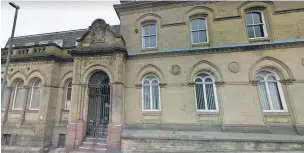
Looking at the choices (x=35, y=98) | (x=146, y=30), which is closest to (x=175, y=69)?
(x=146, y=30)

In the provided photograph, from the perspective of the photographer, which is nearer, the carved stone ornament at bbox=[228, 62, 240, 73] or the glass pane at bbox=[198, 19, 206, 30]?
the carved stone ornament at bbox=[228, 62, 240, 73]

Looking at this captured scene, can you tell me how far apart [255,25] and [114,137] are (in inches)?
429

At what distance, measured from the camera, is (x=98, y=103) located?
32.4 ft

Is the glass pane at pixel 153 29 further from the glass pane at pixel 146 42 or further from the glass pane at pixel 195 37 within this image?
the glass pane at pixel 195 37

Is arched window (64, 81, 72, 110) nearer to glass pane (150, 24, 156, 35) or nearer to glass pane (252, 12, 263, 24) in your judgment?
glass pane (150, 24, 156, 35)

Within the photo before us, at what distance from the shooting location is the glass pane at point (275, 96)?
28.0 feet

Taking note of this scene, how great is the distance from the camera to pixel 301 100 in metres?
8.15

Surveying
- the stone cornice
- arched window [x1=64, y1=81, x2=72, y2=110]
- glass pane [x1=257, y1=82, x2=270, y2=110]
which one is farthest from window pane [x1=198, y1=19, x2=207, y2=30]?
arched window [x1=64, y1=81, x2=72, y2=110]

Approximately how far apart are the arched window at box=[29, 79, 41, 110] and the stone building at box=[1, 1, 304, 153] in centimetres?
7

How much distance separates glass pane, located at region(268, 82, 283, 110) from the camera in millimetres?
8523

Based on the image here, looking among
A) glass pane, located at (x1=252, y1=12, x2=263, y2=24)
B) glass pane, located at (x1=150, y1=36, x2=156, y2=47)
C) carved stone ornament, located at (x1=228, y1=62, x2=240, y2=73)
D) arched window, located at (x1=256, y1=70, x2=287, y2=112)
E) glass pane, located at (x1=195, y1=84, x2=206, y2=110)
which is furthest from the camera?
glass pane, located at (x1=150, y1=36, x2=156, y2=47)

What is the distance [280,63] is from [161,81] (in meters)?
6.93

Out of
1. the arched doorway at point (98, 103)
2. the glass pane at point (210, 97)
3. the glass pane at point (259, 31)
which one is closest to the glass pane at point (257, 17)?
the glass pane at point (259, 31)

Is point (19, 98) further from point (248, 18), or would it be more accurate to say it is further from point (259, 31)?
point (259, 31)
